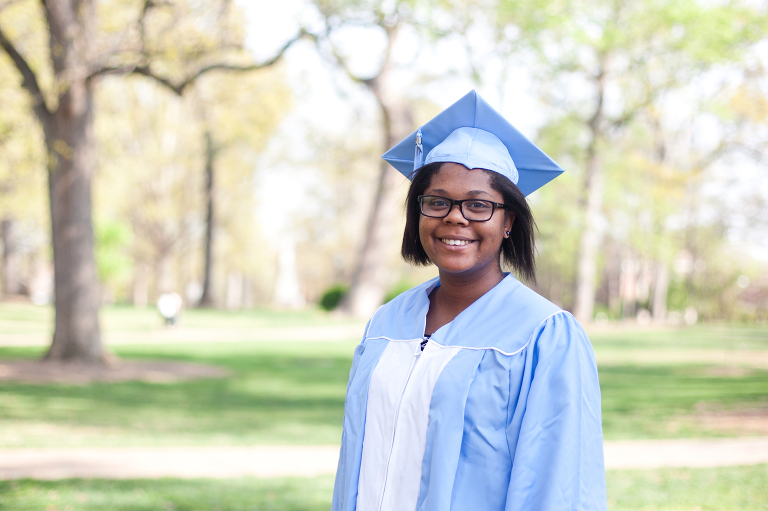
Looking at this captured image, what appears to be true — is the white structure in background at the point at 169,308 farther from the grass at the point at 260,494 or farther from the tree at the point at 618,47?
the grass at the point at 260,494

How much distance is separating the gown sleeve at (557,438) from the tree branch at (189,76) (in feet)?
34.6

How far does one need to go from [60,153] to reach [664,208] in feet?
61.8

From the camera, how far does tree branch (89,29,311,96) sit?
11.1m

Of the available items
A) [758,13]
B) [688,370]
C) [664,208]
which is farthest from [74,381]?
[664,208]

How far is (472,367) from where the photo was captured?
1.93 m

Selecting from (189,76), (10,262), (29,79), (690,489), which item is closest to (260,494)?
(690,489)

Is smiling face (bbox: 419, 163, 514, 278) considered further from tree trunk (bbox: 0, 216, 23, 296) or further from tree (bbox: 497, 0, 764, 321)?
tree trunk (bbox: 0, 216, 23, 296)

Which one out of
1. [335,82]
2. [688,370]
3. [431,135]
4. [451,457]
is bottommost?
[688,370]

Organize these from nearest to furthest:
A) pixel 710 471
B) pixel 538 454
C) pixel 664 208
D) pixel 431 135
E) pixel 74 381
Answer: pixel 538 454
pixel 431 135
pixel 710 471
pixel 74 381
pixel 664 208

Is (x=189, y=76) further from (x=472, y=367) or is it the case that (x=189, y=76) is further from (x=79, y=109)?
(x=472, y=367)

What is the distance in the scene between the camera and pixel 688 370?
50.1 feet

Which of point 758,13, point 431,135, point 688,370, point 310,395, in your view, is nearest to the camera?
point 431,135

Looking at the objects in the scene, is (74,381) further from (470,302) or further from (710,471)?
(470,302)

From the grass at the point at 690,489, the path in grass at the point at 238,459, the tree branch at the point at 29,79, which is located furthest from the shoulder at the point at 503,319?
the tree branch at the point at 29,79
